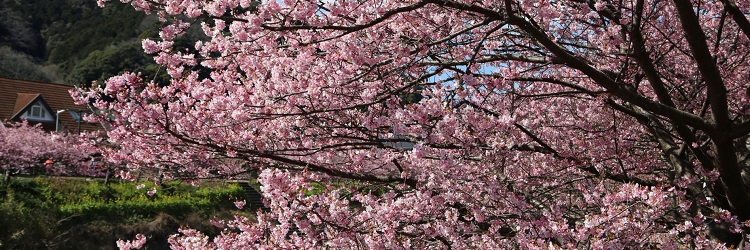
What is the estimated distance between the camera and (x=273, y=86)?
15.9 ft

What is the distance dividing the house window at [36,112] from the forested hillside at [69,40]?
10.4 m

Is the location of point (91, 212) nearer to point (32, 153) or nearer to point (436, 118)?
point (32, 153)

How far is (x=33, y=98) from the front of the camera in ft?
114

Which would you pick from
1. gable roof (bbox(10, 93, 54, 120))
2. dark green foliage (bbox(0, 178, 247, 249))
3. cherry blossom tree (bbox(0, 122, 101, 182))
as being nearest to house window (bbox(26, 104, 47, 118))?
gable roof (bbox(10, 93, 54, 120))

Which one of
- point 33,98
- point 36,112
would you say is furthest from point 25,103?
point 36,112

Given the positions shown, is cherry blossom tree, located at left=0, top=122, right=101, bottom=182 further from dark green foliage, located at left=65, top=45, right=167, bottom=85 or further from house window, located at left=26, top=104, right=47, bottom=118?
dark green foliage, located at left=65, top=45, right=167, bottom=85

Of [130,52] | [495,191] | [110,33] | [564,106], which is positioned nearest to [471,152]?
[495,191]

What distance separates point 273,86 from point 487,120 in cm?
174

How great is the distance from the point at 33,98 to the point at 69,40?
84.6ft

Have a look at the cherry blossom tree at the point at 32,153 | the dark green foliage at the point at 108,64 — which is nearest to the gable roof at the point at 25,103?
the cherry blossom tree at the point at 32,153

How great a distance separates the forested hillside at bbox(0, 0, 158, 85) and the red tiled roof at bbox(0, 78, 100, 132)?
8297 mm

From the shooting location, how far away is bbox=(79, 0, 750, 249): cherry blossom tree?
12.9 feet

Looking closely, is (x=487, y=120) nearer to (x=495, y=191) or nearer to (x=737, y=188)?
(x=495, y=191)

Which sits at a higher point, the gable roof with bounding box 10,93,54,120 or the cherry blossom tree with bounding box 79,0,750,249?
the gable roof with bounding box 10,93,54,120
